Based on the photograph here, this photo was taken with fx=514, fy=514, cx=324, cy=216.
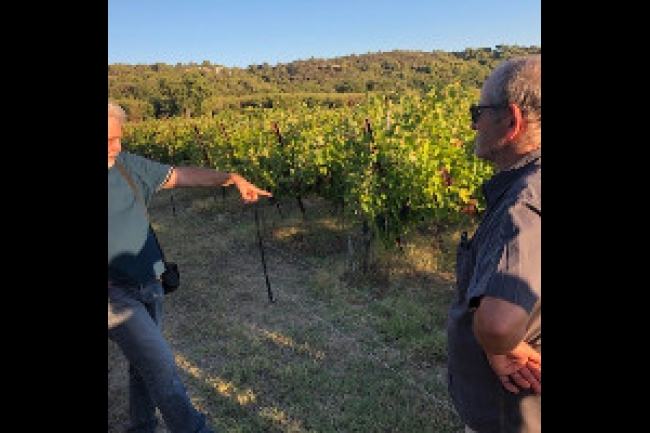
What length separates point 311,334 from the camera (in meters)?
5.48

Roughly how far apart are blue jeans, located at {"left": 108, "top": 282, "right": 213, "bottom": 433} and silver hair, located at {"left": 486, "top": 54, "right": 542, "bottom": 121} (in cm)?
222

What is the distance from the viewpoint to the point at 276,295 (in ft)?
22.4

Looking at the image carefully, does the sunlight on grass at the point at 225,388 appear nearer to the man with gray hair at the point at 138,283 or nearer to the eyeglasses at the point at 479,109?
the man with gray hair at the point at 138,283

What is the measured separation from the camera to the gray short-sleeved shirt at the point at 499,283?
1393 mm

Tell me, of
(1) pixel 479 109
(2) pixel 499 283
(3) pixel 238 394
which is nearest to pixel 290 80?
(3) pixel 238 394

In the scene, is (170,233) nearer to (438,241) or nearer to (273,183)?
(273,183)

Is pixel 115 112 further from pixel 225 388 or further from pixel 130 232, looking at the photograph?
pixel 225 388

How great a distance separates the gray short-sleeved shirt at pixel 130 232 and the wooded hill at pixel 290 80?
31.0 metres

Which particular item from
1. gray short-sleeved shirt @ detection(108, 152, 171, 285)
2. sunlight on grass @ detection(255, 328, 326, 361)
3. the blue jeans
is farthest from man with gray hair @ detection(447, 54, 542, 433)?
sunlight on grass @ detection(255, 328, 326, 361)

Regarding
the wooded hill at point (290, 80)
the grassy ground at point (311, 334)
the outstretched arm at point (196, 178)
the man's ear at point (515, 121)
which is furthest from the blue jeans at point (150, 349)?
the wooded hill at point (290, 80)

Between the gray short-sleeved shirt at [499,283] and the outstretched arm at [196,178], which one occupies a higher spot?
the outstretched arm at [196,178]

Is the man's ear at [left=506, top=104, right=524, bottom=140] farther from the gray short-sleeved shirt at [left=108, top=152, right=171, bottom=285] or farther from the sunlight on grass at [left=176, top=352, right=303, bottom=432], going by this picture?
the sunlight on grass at [left=176, top=352, right=303, bottom=432]

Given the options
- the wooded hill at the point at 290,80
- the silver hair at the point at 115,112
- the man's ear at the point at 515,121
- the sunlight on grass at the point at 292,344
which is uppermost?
the wooded hill at the point at 290,80
